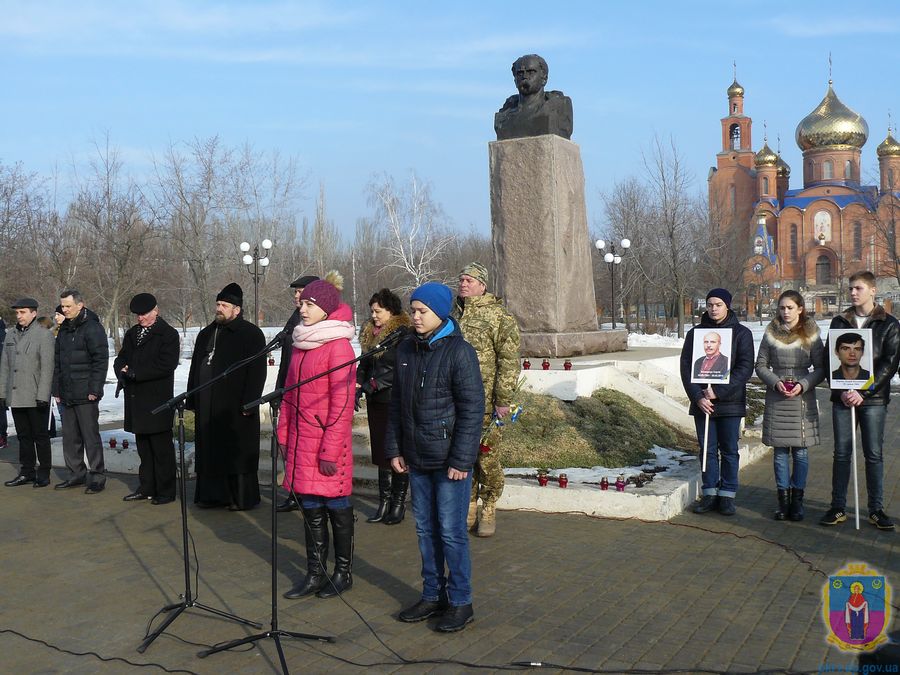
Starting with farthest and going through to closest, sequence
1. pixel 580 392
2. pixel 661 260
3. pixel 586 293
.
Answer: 1. pixel 661 260
2. pixel 586 293
3. pixel 580 392

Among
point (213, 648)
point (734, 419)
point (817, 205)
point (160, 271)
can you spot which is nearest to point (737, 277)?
point (160, 271)

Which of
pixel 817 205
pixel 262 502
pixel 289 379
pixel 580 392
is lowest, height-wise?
pixel 262 502

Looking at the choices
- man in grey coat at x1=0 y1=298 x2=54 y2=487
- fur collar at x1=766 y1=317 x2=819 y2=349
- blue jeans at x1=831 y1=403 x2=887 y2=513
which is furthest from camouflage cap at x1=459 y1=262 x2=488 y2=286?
man in grey coat at x1=0 y1=298 x2=54 y2=487

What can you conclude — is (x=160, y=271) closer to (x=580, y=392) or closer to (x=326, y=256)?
(x=326, y=256)

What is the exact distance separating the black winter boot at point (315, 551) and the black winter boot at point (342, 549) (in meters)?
0.05

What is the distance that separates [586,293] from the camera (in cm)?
1224

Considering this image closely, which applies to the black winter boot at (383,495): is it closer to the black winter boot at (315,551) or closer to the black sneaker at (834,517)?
the black winter boot at (315,551)

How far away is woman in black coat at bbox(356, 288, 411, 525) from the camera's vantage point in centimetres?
671

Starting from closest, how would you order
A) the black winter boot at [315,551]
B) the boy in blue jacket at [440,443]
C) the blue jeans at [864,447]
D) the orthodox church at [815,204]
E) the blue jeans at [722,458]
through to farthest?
the boy in blue jacket at [440,443]
the black winter boot at [315,551]
the blue jeans at [864,447]
the blue jeans at [722,458]
the orthodox church at [815,204]

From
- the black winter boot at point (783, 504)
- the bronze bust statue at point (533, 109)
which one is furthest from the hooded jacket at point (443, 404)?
the bronze bust statue at point (533, 109)

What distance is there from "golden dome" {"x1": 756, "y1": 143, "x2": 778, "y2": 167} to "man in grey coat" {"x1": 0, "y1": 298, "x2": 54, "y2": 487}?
8162cm

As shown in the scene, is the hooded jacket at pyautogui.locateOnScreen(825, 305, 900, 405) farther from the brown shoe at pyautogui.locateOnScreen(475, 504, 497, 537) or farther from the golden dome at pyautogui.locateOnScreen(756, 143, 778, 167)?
the golden dome at pyautogui.locateOnScreen(756, 143, 778, 167)

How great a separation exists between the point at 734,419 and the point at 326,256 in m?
49.1

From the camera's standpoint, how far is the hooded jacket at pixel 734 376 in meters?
6.91
